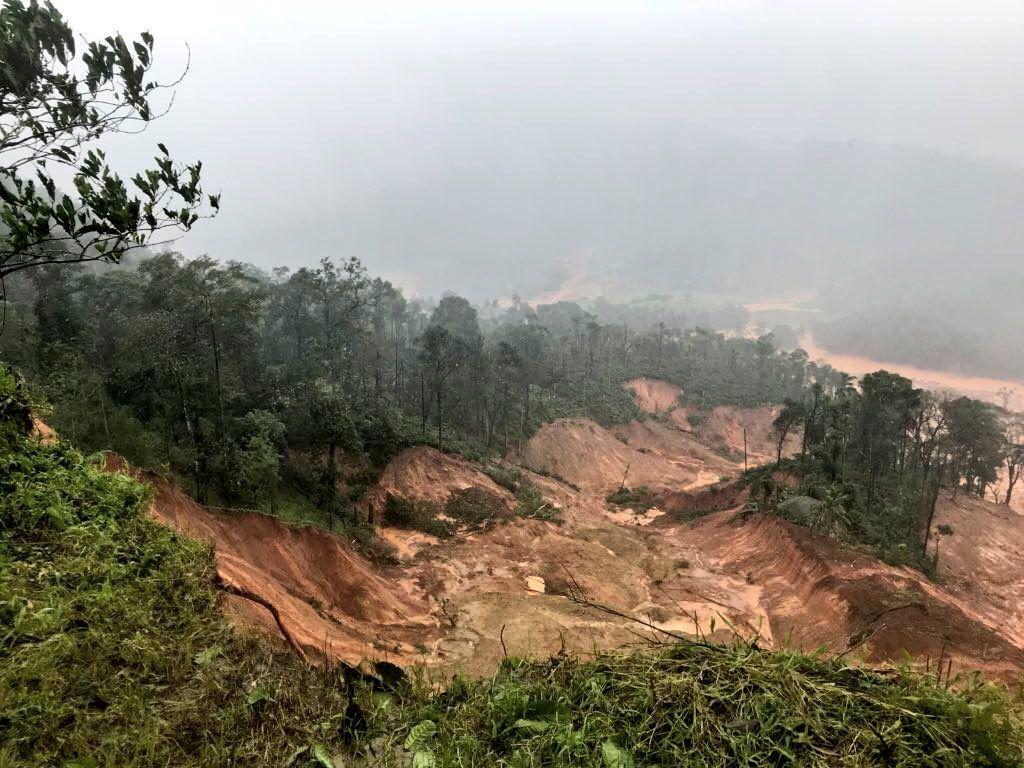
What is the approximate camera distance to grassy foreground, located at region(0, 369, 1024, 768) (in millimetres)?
3045

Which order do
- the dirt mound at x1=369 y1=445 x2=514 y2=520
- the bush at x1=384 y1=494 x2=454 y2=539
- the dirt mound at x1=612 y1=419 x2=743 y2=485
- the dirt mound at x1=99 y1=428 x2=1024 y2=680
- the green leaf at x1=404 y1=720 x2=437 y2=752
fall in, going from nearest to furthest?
the green leaf at x1=404 y1=720 x2=437 y2=752 → the dirt mound at x1=99 y1=428 x2=1024 y2=680 → the bush at x1=384 y1=494 x2=454 y2=539 → the dirt mound at x1=369 y1=445 x2=514 y2=520 → the dirt mound at x1=612 y1=419 x2=743 y2=485

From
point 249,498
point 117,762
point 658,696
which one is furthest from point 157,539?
point 249,498

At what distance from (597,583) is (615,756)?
18281mm

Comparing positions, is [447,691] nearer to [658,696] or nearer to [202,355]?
[658,696]

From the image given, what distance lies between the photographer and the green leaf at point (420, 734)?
3.55 metres

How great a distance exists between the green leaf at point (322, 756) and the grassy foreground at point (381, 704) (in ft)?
0.05

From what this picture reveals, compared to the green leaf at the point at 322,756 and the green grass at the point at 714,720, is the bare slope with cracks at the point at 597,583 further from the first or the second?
the green leaf at the point at 322,756

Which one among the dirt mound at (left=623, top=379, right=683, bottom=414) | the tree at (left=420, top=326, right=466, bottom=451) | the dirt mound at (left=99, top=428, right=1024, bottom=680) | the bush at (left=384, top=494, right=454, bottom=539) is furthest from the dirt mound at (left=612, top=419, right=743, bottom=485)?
the bush at (left=384, top=494, right=454, bottom=539)

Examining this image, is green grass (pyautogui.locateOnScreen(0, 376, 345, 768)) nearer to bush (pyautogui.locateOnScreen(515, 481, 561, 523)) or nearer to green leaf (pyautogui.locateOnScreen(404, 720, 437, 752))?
green leaf (pyautogui.locateOnScreen(404, 720, 437, 752))

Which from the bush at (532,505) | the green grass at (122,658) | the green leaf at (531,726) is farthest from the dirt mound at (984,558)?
the green grass at (122,658)

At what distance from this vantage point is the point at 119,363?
68.9ft

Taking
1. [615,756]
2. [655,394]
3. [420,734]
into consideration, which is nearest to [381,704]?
[420,734]

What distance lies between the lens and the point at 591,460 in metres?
47.7

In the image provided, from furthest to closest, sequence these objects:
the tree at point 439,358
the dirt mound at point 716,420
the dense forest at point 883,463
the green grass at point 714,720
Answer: the dirt mound at point 716,420 → the tree at point 439,358 → the dense forest at point 883,463 → the green grass at point 714,720
